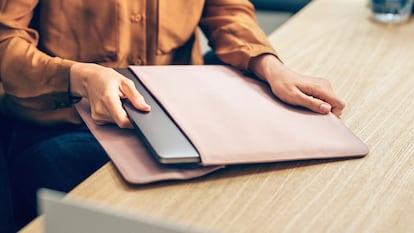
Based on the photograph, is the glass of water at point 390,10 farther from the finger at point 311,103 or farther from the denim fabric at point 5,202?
the denim fabric at point 5,202

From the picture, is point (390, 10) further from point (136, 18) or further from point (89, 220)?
point (89, 220)

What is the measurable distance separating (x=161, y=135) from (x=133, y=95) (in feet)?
0.30

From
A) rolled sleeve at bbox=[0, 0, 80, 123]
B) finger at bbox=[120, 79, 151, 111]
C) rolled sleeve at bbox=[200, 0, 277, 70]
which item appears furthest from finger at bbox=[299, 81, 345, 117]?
rolled sleeve at bbox=[0, 0, 80, 123]

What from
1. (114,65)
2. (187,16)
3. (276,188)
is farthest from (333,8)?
(276,188)

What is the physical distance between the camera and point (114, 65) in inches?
45.1

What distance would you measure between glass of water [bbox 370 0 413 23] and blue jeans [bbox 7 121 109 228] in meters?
0.70

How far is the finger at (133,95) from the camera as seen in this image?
86cm

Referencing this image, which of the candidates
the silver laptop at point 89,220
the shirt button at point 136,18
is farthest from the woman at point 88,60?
the silver laptop at point 89,220

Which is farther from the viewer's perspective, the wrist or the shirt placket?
the shirt placket

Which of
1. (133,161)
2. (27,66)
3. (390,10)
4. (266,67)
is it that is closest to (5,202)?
(27,66)

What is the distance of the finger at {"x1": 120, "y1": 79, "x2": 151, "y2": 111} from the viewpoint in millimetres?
862

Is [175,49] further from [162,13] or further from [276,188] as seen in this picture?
[276,188]

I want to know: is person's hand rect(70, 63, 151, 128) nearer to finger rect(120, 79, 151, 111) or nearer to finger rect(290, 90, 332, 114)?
finger rect(120, 79, 151, 111)

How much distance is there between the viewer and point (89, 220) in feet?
1.84
